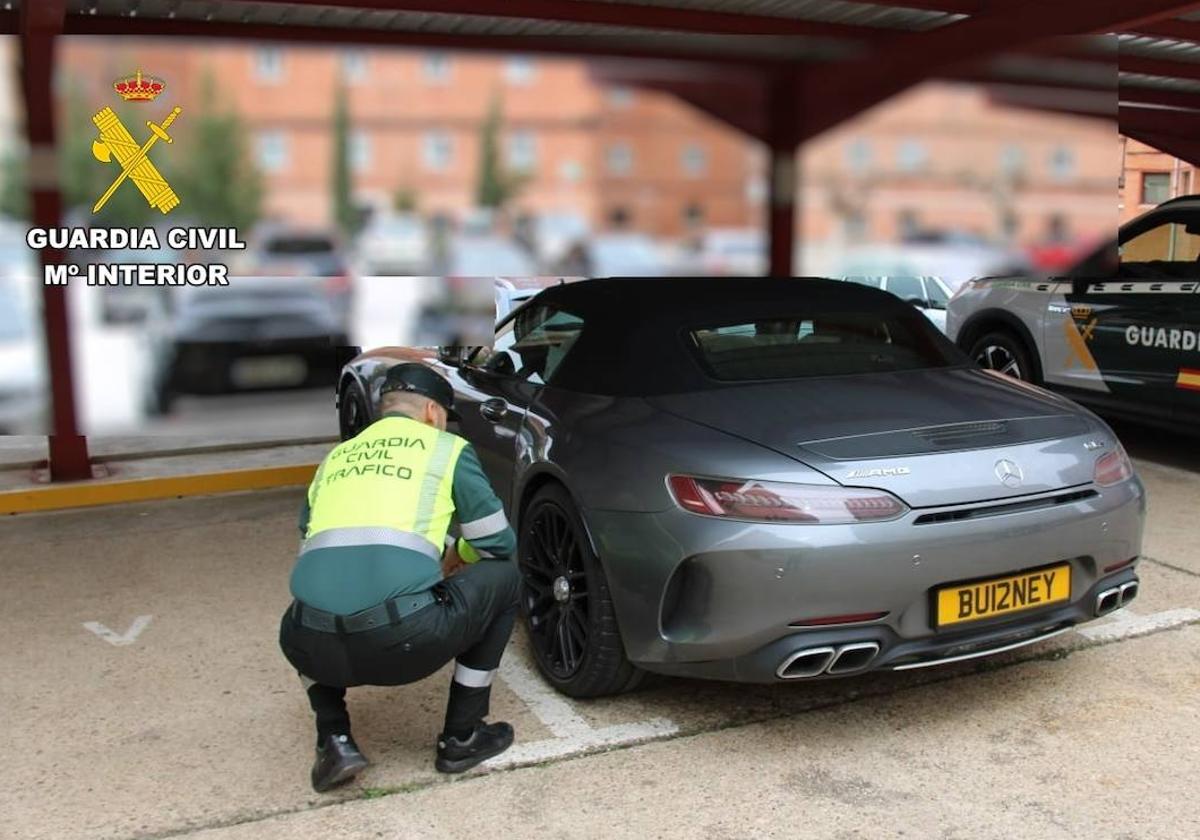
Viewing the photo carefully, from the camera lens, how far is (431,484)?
2760mm

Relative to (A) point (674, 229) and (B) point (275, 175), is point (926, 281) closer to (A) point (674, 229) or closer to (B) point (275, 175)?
(A) point (674, 229)

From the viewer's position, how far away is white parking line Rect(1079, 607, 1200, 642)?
393cm

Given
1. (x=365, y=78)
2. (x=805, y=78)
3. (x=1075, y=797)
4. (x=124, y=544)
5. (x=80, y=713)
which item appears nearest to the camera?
(x=1075, y=797)

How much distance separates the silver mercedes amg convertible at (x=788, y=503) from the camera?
285 cm

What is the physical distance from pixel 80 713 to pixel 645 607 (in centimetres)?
186

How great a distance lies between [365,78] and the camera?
23.1 feet

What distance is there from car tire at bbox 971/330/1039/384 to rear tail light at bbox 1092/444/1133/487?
4396 millimetres

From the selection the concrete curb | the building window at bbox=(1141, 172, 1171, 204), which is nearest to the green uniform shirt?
the concrete curb

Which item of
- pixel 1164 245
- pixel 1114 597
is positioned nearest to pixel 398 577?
pixel 1114 597

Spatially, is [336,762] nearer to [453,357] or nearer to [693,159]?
[453,357]

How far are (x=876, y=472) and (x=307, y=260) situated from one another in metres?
5.18

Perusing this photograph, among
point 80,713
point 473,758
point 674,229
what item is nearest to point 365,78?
point 674,229

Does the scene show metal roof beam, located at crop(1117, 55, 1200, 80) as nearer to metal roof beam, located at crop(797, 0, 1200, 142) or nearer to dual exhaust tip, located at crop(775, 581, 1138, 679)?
metal roof beam, located at crop(797, 0, 1200, 142)

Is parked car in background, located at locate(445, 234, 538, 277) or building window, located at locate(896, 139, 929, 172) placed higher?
building window, located at locate(896, 139, 929, 172)
